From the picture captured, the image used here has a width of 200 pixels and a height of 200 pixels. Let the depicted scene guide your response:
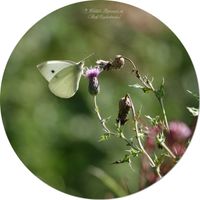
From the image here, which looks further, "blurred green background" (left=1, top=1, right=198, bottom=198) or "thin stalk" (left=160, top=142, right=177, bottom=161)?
"blurred green background" (left=1, top=1, right=198, bottom=198)

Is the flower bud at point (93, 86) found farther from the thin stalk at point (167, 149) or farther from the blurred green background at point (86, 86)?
the thin stalk at point (167, 149)

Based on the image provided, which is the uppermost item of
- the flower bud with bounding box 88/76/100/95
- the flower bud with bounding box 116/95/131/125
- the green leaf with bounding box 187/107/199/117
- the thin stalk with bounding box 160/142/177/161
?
the flower bud with bounding box 88/76/100/95

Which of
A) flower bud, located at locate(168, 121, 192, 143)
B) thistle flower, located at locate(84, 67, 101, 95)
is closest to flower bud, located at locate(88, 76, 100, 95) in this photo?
thistle flower, located at locate(84, 67, 101, 95)

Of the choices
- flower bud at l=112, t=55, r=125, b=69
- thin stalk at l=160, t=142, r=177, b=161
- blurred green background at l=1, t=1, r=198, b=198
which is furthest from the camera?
blurred green background at l=1, t=1, r=198, b=198

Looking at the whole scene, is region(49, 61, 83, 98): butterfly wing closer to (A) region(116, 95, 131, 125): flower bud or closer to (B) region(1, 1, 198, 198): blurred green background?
(B) region(1, 1, 198, 198): blurred green background

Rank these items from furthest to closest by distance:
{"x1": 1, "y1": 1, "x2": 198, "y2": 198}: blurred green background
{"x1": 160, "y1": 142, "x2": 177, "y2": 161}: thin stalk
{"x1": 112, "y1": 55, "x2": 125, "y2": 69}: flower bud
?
{"x1": 1, "y1": 1, "x2": 198, "y2": 198}: blurred green background
{"x1": 112, "y1": 55, "x2": 125, "y2": 69}: flower bud
{"x1": 160, "y1": 142, "x2": 177, "y2": 161}: thin stalk

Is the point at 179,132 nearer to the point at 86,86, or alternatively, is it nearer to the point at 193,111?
the point at 193,111

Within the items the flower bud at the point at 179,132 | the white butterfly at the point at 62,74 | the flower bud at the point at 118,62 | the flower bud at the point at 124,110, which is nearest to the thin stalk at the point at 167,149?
the flower bud at the point at 179,132
